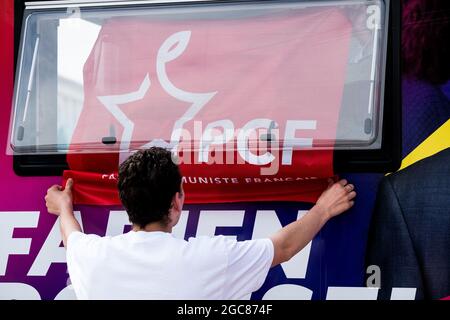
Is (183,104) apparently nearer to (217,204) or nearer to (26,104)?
(217,204)

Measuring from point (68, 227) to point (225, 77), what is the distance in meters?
0.78

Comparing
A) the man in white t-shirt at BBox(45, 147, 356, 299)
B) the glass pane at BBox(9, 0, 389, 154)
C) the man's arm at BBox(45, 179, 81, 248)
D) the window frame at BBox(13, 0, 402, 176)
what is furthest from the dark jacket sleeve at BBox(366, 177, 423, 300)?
the man's arm at BBox(45, 179, 81, 248)

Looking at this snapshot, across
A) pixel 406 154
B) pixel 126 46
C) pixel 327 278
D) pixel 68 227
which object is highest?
pixel 126 46

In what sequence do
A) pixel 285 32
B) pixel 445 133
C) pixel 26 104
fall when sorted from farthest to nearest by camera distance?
pixel 26 104 → pixel 285 32 → pixel 445 133

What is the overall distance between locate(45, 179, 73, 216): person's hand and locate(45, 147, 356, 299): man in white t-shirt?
340 millimetres

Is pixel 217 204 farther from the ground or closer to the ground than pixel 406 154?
closer to the ground

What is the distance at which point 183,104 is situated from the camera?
2412mm

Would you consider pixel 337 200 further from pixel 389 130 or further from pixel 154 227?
pixel 154 227

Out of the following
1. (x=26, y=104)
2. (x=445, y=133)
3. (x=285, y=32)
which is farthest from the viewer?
(x=26, y=104)

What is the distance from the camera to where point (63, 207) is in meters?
2.44

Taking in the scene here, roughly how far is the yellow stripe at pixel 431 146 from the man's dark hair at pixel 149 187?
2.63 feet

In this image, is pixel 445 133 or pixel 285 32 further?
pixel 285 32

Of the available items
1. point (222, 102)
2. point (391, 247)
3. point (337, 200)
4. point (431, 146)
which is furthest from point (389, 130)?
point (222, 102)

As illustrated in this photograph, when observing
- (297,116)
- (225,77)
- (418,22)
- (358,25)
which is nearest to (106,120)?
(225,77)
